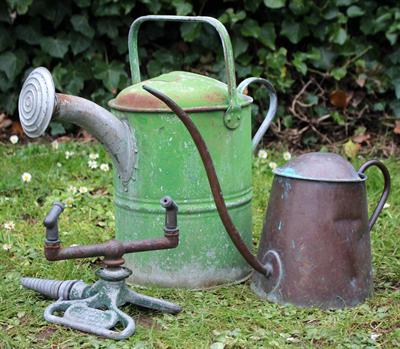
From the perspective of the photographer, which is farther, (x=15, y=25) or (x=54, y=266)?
(x=15, y=25)

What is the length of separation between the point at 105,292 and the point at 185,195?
1.36 feet

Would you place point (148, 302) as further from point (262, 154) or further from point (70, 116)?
point (262, 154)

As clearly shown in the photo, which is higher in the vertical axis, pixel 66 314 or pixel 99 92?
pixel 99 92

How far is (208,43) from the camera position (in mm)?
4531

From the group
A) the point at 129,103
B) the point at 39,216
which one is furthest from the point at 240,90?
the point at 39,216

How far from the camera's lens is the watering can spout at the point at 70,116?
2.34 meters

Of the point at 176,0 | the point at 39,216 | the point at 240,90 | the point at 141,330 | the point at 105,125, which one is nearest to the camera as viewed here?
the point at 141,330

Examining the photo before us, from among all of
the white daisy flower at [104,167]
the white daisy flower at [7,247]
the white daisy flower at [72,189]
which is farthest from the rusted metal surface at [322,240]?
the white daisy flower at [104,167]

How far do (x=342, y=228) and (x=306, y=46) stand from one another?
2.37 meters

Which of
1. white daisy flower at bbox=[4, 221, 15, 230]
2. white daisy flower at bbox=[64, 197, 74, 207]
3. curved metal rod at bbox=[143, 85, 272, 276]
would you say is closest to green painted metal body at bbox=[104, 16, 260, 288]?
curved metal rod at bbox=[143, 85, 272, 276]

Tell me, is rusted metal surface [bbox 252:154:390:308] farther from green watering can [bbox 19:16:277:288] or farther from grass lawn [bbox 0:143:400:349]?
green watering can [bbox 19:16:277:288]

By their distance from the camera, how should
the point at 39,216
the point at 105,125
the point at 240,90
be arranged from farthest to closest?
the point at 39,216 → the point at 240,90 → the point at 105,125

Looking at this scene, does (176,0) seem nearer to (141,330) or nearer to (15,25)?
(15,25)

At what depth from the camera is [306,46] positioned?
4605 millimetres
